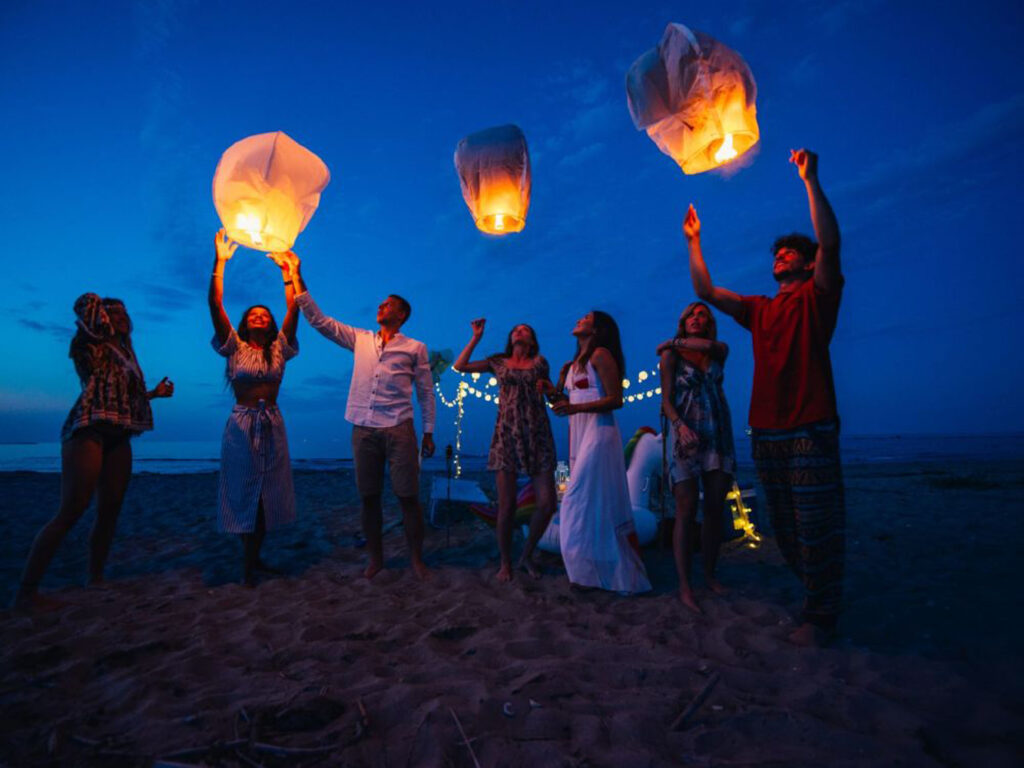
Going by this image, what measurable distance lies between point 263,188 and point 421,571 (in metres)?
2.94

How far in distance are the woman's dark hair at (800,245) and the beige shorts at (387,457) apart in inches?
113

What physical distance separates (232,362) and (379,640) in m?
2.43

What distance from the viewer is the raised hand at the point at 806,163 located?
91.5 inches

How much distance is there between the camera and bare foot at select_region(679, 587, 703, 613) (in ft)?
9.45

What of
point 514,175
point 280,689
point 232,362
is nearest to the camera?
point 280,689

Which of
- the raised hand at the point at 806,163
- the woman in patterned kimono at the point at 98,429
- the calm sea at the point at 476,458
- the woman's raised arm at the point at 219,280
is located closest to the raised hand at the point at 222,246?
the woman's raised arm at the point at 219,280

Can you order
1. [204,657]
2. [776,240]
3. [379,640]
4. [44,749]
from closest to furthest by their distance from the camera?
[44,749] → [204,657] → [379,640] → [776,240]

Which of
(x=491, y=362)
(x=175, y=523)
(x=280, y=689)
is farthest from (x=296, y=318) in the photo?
(x=175, y=523)

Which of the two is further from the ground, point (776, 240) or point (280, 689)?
point (776, 240)

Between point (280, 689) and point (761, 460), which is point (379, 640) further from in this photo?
point (761, 460)

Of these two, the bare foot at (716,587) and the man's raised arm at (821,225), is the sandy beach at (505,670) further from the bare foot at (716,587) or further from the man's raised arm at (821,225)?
the man's raised arm at (821,225)

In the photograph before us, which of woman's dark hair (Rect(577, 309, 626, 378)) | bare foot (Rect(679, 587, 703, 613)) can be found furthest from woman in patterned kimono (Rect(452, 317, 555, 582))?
bare foot (Rect(679, 587, 703, 613))

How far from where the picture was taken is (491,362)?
4.14 meters

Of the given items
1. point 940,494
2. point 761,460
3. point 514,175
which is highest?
point 514,175
